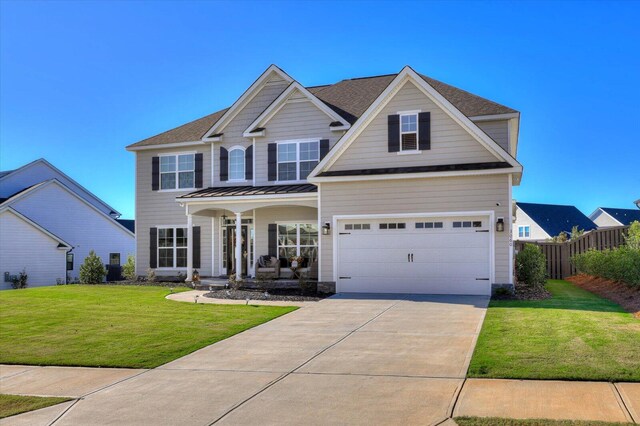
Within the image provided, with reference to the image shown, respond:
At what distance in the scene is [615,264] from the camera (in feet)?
55.9

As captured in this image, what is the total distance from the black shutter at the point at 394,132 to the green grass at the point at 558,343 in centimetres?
600

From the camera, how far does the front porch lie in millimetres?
20531

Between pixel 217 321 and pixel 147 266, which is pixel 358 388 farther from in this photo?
pixel 147 266

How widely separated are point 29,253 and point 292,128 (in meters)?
19.4

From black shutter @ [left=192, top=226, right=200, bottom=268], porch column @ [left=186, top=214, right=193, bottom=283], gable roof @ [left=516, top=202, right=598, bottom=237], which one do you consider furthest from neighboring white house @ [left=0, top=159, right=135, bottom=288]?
gable roof @ [left=516, top=202, right=598, bottom=237]

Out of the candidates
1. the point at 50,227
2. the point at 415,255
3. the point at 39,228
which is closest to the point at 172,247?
the point at 415,255

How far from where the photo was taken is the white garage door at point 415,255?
1681 cm

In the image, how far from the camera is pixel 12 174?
36938 mm

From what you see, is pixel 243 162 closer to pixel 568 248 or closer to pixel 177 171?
pixel 177 171

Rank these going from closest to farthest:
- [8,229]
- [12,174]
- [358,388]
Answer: [358,388], [8,229], [12,174]

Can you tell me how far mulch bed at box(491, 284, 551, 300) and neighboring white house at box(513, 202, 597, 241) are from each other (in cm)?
3437

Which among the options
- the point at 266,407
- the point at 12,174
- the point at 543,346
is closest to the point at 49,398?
the point at 266,407

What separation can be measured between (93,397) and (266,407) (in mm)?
2461

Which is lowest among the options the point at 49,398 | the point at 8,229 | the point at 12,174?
the point at 49,398
